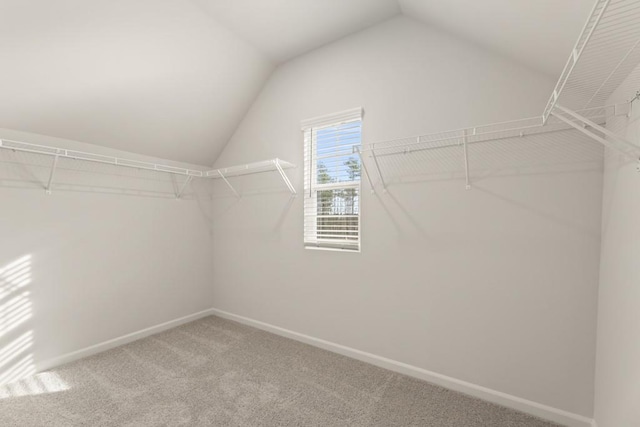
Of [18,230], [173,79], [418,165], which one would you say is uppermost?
[173,79]

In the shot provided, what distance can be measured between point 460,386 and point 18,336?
→ 3250 millimetres

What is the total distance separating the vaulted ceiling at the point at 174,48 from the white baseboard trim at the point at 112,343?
181 centimetres

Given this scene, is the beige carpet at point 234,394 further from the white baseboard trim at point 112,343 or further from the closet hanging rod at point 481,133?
A: the closet hanging rod at point 481,133

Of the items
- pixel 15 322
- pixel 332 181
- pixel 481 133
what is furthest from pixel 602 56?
pixel 15 322

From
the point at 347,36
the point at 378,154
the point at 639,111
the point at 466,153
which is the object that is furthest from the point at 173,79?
the point at 639,111

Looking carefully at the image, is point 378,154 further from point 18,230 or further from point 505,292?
point 18,230

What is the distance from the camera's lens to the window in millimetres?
2477

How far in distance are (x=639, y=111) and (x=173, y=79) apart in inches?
114

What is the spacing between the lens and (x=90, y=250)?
2.52 meters

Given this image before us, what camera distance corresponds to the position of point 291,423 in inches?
66.7

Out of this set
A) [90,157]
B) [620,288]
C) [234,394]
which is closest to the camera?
[620,288]

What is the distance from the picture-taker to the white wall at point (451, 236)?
166 centimetres

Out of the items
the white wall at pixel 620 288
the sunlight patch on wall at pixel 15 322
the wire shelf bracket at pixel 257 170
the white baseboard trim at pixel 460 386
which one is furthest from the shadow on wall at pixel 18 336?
the white wall at pixel 620 288

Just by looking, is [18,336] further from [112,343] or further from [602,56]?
[602,56]
